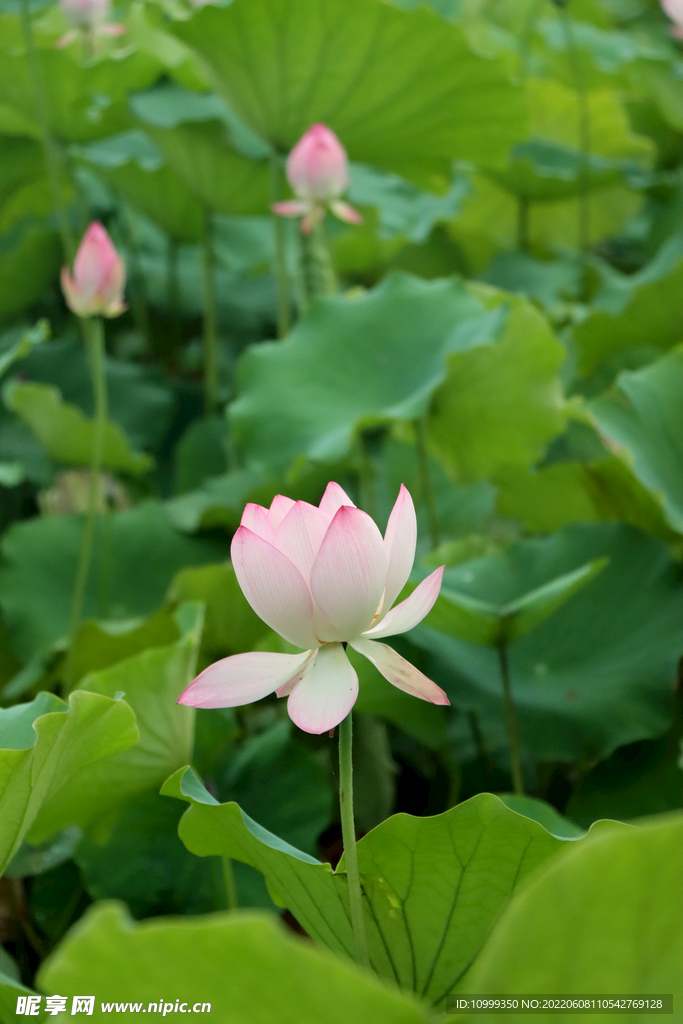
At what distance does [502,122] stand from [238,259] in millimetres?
530

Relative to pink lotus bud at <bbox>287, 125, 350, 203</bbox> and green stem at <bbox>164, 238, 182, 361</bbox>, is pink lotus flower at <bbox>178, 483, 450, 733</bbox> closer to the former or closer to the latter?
pink lotus bud at <bbox>287, 125, 350, 203</bbox>

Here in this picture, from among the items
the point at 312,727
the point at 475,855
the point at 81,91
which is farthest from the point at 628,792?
the point at 81,91

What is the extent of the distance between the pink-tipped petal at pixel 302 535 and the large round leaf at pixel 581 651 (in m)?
0.40

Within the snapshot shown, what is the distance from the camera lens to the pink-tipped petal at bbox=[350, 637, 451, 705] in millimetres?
408

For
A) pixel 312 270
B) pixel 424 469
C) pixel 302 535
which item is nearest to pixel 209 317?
pixel 312 270

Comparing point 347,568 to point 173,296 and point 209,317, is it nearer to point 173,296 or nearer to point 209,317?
point 209,317

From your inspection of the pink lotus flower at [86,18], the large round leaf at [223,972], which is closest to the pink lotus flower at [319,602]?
the large round leaf at [223,972]

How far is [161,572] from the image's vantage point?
3.88 feet

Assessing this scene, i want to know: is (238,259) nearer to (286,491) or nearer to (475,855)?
(286,491)

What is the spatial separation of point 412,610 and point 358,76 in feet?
2.89

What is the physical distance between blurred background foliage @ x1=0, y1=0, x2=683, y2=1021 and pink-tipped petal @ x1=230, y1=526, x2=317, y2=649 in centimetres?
13

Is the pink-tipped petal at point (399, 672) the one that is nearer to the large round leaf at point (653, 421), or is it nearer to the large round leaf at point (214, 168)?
the large round leaf at point (653, 421)

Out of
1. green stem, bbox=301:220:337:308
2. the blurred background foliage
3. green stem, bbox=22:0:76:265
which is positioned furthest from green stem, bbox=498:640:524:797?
green stem, bbox=22:0:76:265

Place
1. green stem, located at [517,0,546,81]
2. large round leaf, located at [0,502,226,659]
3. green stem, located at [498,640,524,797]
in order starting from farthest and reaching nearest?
green stem, located at [517,0,546,81] → large round leaf, located at [0,502,226,659] → green stem, located at [498,640,524,797]
